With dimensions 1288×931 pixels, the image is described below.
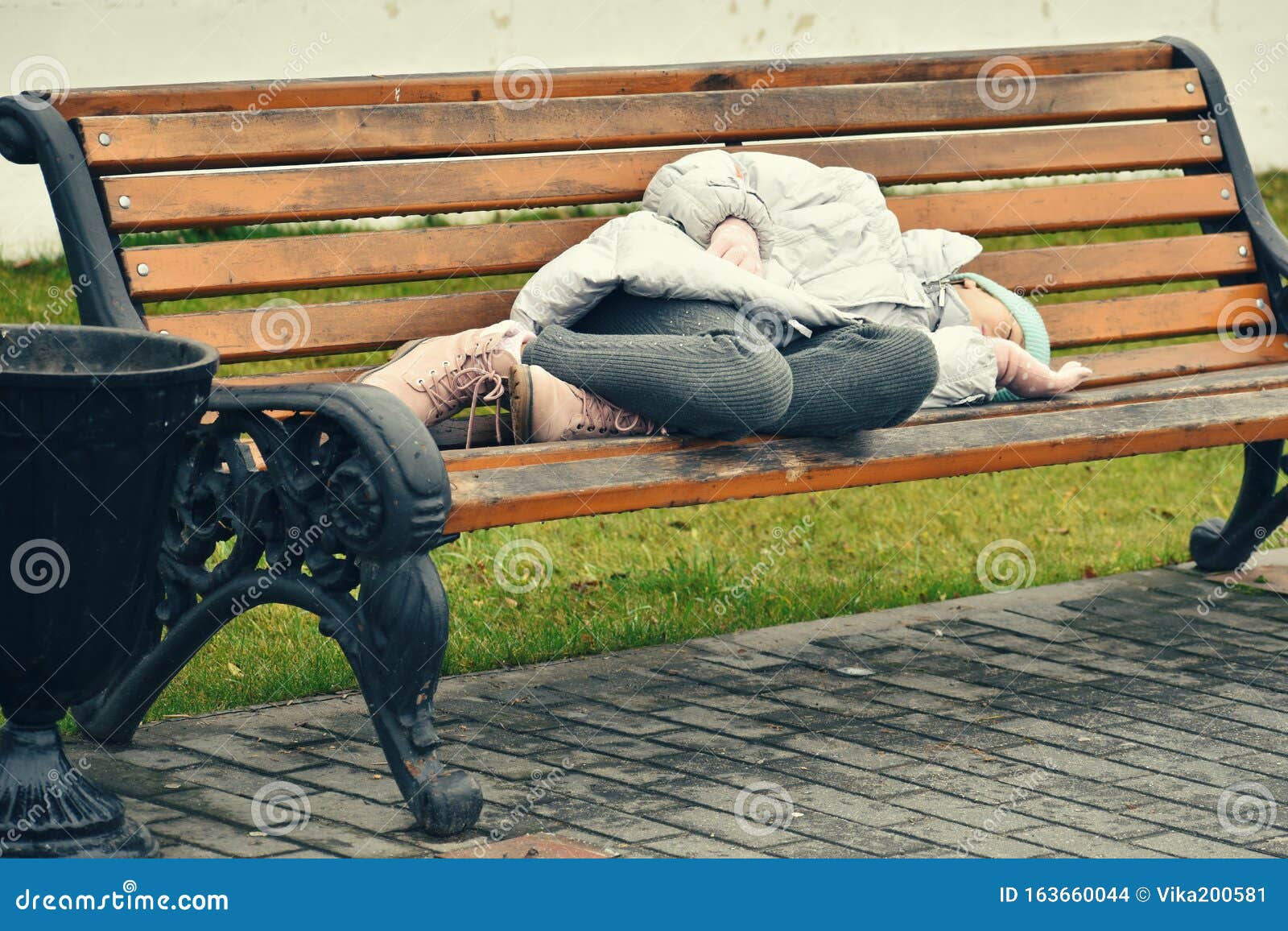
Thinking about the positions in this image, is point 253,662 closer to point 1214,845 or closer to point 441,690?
point 441,690

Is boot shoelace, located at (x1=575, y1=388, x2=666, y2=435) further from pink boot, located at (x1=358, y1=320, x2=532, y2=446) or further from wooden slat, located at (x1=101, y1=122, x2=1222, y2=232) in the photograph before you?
wooden slat, located at (x1=101, y1=122, x2=1222, y2=232)

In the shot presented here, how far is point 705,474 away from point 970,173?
1.73m

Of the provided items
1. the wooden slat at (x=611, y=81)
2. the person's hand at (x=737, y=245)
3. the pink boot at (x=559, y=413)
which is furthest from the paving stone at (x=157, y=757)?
the person's hand at (x=737, y=245)

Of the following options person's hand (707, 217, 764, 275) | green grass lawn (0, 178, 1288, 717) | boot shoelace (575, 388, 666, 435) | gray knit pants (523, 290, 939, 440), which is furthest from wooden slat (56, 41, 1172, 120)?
green grass lawn (0, 178, 1288, 717)

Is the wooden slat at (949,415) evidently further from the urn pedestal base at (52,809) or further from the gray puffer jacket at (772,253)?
the urn pedestal base at (52,809)

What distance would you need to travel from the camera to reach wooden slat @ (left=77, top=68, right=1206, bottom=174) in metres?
4.07

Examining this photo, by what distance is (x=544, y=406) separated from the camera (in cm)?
383

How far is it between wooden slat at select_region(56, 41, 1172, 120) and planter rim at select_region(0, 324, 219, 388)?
2.23 feet

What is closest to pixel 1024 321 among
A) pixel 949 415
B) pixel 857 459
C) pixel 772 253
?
pixel 949 415

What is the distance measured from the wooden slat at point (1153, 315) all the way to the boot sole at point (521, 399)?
5.85 feet

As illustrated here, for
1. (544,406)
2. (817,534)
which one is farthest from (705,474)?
(817,534)

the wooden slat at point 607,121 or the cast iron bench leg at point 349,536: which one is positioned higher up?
the wooden slat at point 607,121

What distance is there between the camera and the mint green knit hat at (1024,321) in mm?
4684

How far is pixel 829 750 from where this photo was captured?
402cm
